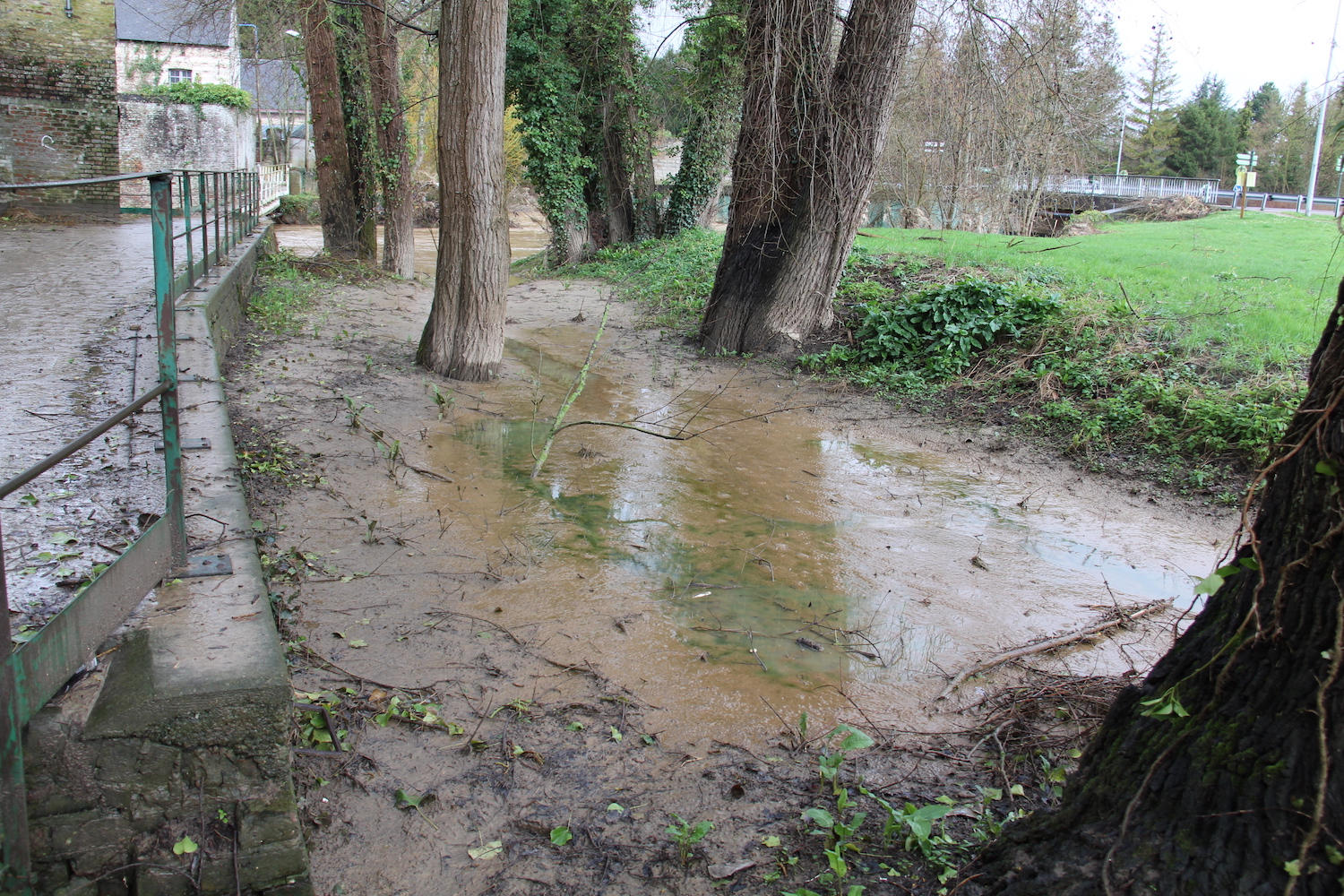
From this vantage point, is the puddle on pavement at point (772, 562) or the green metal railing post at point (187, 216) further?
the green metal railing post at point (187, 216)

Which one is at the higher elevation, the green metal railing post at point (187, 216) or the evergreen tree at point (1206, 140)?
the evergreen tree at point (1206, 140)

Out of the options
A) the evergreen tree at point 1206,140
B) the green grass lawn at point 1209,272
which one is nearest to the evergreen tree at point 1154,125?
the evergreen tree at point 1206,140

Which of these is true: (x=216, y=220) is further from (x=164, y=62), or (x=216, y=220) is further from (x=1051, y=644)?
(x=164, y=62)

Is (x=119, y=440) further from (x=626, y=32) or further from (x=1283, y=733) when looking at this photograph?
(x=626, y=32)

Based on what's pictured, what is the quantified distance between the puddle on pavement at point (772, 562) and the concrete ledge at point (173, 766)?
1611 mm

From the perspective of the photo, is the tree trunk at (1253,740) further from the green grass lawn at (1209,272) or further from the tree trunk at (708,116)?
the tree trunk at (708,116)

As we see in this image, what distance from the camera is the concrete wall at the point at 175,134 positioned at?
3281cm

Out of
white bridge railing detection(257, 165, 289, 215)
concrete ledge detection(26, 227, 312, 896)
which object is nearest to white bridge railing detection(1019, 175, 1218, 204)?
white bridge railing detection(257, 165, 289, 215)

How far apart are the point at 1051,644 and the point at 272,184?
1455 inches

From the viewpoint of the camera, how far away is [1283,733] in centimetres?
196

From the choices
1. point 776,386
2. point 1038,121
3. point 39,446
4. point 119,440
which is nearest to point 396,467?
point 119,440

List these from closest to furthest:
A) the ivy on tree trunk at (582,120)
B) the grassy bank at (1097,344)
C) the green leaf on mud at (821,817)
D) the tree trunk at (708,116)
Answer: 1. the green leaf on mud at (821,817)
2. the grassy bank at (1097,344)
3. the tree trunk at (708,116)
4. the ivy on tree trunk at (582,120)

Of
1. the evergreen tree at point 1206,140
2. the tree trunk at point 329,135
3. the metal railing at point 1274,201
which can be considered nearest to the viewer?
the tree trunk at point 329,135

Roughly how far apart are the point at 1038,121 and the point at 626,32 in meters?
11.4
